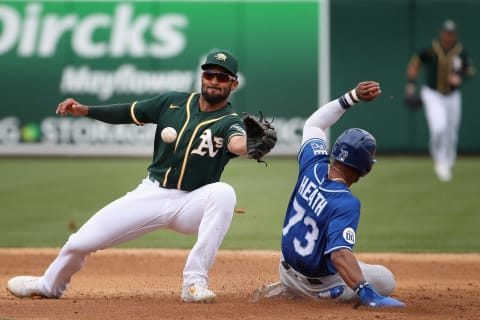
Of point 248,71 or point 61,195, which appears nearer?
point 61,195

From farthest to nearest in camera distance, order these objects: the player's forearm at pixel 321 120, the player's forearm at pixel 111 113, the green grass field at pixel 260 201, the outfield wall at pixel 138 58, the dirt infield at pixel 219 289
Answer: the outfield wall at pixel 138 58 → the green grass field at pixel 260 201 → the player's forearm at pixel 111 113 → the player's forearm at pixel 321 120 → the dirt infield at pixel 219 289

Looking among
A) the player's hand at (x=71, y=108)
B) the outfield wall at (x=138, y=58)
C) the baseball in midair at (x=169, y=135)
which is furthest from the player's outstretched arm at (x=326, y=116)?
the outfield wall at (x=138, y=58)

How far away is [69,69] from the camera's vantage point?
18.2 metres

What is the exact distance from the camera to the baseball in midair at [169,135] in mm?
6160

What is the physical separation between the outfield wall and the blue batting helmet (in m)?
12.1

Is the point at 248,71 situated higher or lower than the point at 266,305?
higher

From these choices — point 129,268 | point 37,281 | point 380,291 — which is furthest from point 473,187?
point 37,281

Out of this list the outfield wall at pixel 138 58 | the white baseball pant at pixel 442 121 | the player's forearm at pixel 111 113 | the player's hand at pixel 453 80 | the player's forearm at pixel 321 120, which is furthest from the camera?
the outfield wall at pixel 138 58

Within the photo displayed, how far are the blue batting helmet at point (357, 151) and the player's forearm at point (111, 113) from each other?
1.45 metres

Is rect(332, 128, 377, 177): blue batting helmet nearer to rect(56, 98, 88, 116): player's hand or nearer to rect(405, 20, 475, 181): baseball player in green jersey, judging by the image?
rect(56, 98, 88, 116): player's hand

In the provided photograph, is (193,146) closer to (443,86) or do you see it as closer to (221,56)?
(221,56)

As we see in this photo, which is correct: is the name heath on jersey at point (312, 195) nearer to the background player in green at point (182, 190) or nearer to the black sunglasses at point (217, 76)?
the background player in green at point (182, 190)

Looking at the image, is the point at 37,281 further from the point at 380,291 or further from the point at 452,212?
the point at 452,212

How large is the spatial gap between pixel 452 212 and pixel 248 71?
7.40 meters
